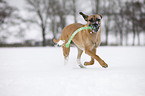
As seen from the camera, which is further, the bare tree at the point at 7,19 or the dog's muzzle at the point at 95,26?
the bare tree at the point at 7,19

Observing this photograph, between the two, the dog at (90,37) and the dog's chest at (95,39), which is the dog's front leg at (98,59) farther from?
the dog's chest at (95,39)

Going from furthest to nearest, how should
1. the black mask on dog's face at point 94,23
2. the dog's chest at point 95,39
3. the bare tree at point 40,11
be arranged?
the bare tree at point 40,11 < the dog's chest at point 95,39 < the black mask on dog's face at point 94,23

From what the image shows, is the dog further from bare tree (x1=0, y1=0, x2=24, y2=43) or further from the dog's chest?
bare tree (x1=0, y1=0, x2=24, y2=43)

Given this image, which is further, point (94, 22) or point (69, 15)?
point (69, 15)

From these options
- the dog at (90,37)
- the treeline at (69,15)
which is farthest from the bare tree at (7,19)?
the dog at (90,37)

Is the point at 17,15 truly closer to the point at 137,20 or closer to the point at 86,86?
the point at 137,20

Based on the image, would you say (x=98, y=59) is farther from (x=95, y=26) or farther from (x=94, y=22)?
(x=94, y=22)

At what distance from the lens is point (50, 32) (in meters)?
27.3

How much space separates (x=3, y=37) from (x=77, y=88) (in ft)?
85.1

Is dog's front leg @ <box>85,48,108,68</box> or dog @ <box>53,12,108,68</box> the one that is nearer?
dog's front leg @ <box>85,48,108,68</box>

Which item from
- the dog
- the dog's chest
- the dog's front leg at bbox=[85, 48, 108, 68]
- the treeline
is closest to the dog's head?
the dog

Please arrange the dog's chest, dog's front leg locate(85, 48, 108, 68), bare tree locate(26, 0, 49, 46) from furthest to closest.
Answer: bare tree locate(26, 0, 49, 46), the dog's chest, dog's front leg locate(85, 48, 108, 68)

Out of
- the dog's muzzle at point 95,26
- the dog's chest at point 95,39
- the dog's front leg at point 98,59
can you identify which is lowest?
the dog's front leg at point 98,59

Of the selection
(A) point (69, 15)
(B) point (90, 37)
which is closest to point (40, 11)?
(A) point (69, 15)
